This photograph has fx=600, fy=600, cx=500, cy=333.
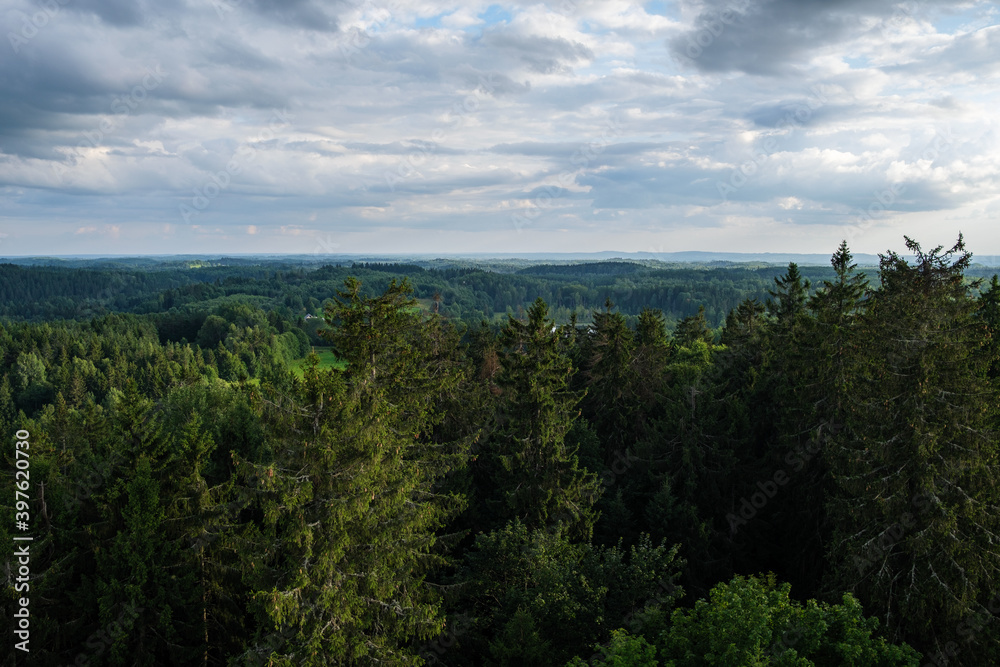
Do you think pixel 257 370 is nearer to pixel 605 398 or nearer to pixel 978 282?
pixel 605 398

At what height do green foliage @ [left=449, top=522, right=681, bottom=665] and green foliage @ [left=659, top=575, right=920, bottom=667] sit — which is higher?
green foliage @ [left=659, top=575, right=920, bottom=667]

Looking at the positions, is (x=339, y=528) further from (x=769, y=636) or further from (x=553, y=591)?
(x=769, y=636)

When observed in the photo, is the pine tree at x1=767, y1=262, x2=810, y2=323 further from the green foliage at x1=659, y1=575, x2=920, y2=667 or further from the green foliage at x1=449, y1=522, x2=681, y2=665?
the green foliage at x1=659, y1=575, x2=920, y2=667

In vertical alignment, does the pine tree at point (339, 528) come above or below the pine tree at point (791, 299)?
below

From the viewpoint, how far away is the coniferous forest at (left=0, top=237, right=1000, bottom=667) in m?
14.9

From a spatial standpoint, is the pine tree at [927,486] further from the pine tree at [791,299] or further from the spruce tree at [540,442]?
the pine tree at [791,299]

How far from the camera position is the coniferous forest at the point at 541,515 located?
14938 mm

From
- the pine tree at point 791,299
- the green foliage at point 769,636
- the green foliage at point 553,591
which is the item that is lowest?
the green foliage at point 553,591

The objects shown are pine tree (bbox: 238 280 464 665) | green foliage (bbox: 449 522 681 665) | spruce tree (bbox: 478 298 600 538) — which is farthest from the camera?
spruce tree (bbox: 478 298 600 538)

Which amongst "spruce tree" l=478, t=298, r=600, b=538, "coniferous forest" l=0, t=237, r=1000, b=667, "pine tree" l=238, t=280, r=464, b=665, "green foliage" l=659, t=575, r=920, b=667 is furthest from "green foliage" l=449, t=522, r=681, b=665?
"spruce tree" l=478, t=298, r=600, b=538

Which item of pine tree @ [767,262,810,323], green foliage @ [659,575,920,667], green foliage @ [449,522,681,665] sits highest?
pine tree @ [767,262,810,323]

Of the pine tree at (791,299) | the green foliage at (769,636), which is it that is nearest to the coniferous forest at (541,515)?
the green foliage at (769,636)

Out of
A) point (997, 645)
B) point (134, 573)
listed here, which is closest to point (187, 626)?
point (134, 573)

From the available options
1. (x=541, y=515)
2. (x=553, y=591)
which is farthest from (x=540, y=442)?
(x=553, y=591)
